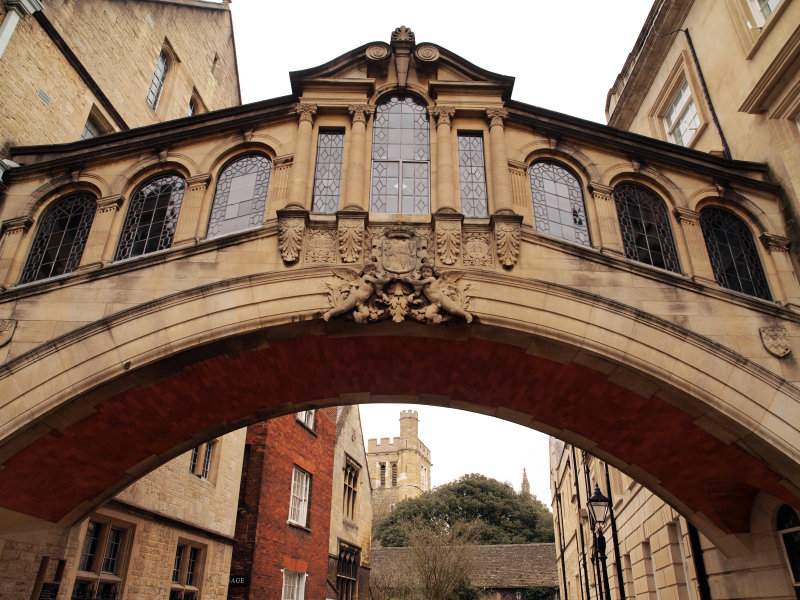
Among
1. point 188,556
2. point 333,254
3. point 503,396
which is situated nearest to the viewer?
point 333,254

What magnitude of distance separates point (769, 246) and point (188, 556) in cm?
1253

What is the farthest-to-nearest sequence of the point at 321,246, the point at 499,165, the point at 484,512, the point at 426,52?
the point at 484,512 < the point at 426,52 < the point at 499,165 < the point at 321,246

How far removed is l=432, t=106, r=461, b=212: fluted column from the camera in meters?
8.92

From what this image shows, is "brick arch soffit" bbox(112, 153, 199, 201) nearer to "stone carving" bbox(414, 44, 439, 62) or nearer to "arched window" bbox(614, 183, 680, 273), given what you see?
"stone carving" bbox(414, 44, 439, 62)

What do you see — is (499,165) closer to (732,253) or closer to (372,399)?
(732,253)

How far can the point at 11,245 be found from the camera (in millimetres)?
9305

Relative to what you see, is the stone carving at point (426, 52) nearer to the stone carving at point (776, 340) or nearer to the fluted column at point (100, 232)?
the fluted column at point (100, 232)

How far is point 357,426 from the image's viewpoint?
84.2 ft

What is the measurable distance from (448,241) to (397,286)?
1028 mm

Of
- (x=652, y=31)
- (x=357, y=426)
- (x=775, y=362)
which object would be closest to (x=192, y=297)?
(x=775, y=362)

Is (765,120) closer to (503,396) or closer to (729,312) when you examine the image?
(729,312)

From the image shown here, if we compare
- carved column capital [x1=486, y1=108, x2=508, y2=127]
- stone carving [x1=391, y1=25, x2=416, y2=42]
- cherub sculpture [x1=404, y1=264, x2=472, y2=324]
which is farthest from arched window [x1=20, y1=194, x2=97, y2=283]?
carved column capital [x1=486, y1=108, x2=508, y2=127]

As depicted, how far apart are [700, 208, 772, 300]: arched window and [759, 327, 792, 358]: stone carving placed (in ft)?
2.90

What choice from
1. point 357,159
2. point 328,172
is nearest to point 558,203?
point 357,159
